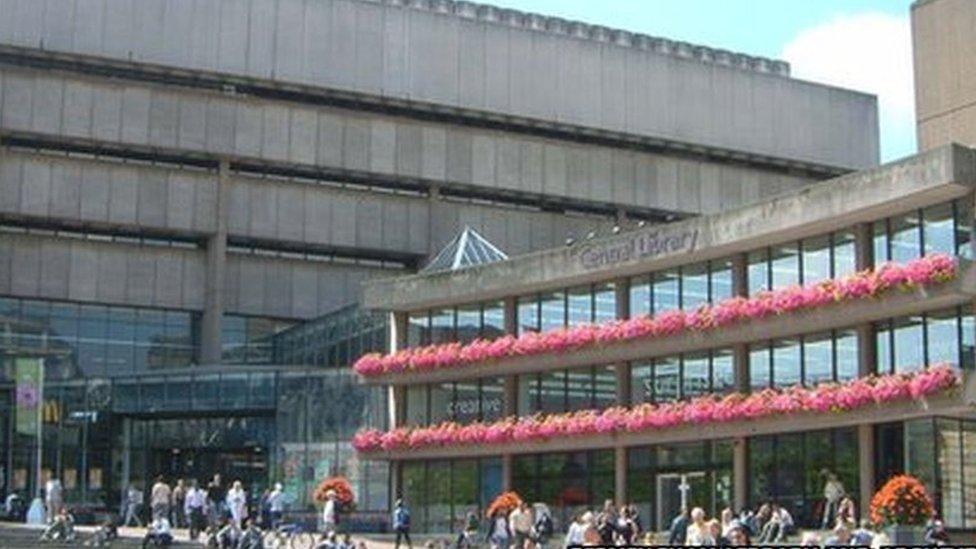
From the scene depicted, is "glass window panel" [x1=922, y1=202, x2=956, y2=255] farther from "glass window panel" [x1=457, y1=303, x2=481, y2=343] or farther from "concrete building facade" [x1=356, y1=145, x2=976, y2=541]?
"glass window panel" [x1=457, y1=303, x2=481, y2=343]

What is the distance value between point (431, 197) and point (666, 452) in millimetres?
32387

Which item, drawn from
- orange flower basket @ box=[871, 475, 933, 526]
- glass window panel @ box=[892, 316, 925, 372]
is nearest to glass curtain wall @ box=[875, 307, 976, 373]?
glass window panel @ box=[892, 316, 925, 372]

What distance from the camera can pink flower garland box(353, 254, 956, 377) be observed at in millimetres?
38562

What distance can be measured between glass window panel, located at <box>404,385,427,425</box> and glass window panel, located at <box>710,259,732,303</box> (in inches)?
486

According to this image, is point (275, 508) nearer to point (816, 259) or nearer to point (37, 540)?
point (37, 540)

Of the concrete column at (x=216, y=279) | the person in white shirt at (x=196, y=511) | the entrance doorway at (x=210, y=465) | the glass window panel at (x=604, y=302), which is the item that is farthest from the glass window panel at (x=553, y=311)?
the concrete column at (x=216, y=279)

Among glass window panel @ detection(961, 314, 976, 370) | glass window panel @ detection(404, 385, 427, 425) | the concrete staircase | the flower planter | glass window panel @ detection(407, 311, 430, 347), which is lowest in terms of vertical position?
the concrete staircase

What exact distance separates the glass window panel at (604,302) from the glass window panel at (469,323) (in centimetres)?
478

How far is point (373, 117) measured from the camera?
76.4m

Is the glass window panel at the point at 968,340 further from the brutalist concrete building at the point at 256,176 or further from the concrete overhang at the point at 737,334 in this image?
the brutalist concrete building at the point at 256,176

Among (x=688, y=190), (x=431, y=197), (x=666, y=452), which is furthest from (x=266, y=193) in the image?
(x=666, y=452)

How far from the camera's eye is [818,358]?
140 feet

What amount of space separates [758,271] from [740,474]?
18.0ft

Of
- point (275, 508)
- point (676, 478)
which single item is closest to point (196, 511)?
point (275, 508)
